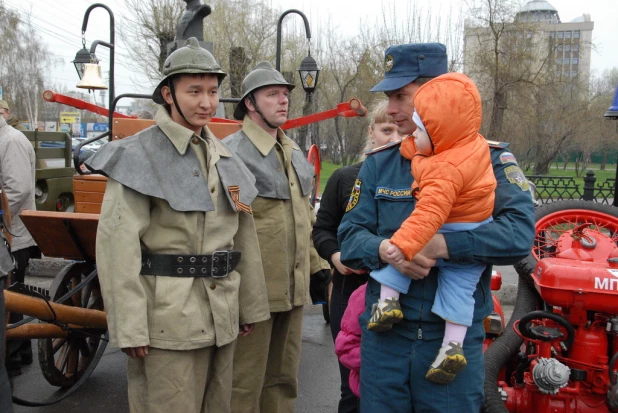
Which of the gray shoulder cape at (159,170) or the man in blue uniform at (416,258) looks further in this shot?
the gray shoulder cape at (159,170)

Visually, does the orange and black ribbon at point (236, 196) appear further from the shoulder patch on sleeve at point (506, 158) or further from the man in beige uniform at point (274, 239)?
the shoulder patch on sleeve at point (506, 158)

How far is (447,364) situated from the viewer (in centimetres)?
180

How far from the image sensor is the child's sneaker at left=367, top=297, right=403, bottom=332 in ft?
6.05

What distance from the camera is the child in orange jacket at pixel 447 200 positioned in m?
1.75

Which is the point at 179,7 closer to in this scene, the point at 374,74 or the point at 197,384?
the point at 374,74

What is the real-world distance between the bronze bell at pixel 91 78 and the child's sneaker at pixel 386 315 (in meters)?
6.82

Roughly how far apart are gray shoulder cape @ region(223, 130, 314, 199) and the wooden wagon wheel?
167cm

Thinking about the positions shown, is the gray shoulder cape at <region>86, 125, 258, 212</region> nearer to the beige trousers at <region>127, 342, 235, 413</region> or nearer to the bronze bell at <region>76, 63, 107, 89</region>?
the beige trousers at <region>127, 342, 235, 413</region>

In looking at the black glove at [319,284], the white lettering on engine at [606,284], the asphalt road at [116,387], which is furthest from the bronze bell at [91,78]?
the white lettering on engine at [606,284]

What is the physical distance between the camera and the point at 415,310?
192 cm

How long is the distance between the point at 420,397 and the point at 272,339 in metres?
1.64

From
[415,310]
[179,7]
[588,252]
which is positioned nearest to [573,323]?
[588,252]

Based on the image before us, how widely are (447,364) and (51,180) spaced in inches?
229

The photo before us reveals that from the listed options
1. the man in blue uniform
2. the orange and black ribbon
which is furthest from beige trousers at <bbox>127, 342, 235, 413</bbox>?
the man in blue uniform
